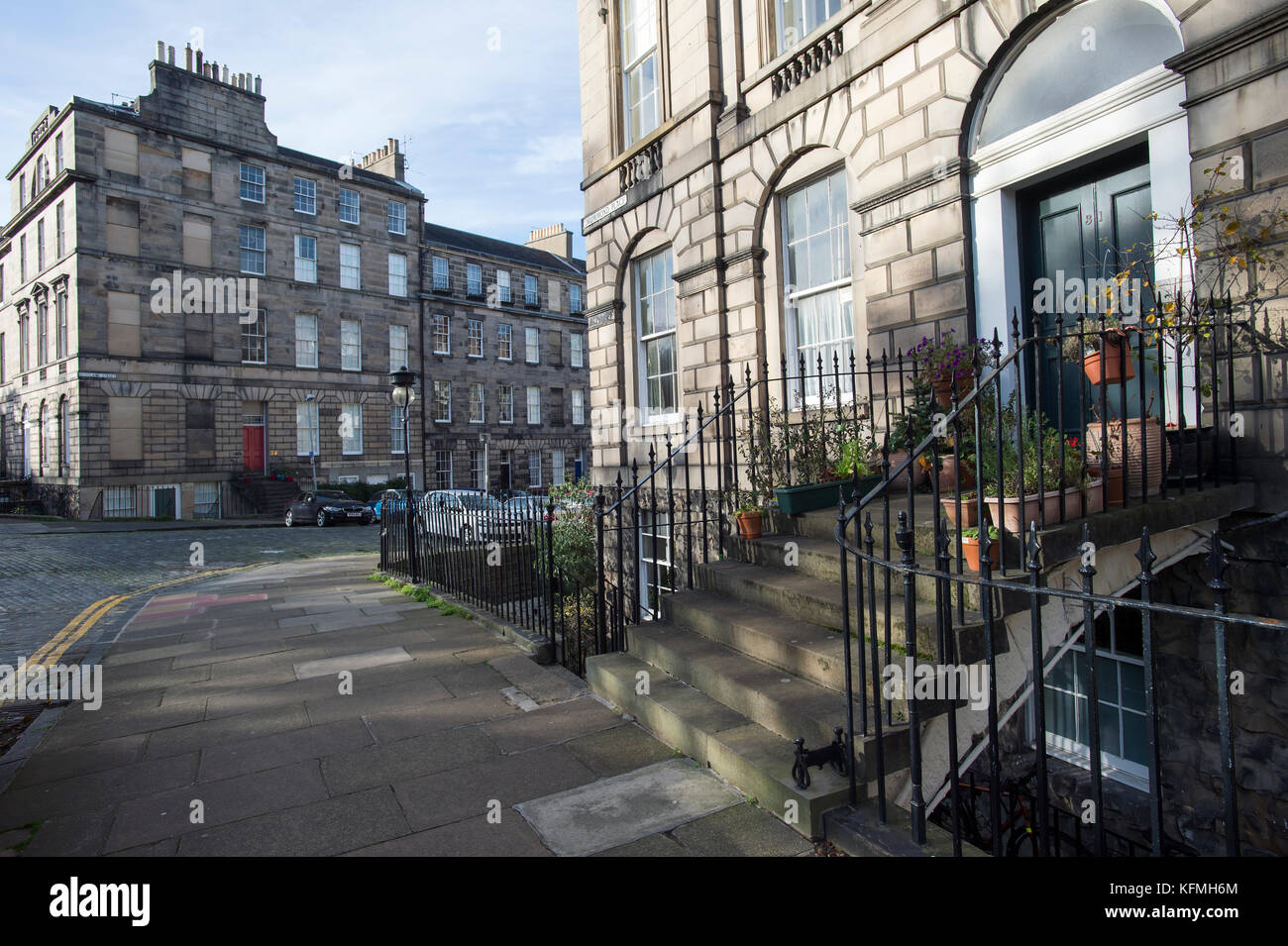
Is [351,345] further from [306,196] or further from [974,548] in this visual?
[974,548]

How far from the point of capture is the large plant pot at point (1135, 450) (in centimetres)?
449

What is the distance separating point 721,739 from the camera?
412 centimetres

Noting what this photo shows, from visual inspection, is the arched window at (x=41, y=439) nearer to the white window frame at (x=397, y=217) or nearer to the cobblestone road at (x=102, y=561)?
the cobblestone road at (x=102, y=561)

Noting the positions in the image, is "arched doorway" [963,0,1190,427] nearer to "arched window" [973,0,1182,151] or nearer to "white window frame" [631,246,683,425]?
"arched window" [973,0,1182,151]

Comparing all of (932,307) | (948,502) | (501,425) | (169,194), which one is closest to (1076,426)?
(932,307)

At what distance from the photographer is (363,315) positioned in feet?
120

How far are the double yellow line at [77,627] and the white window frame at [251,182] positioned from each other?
83.0 ft

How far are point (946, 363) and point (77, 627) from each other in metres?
10.4

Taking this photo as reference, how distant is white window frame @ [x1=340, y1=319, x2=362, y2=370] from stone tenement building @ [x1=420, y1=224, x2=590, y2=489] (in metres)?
3.54

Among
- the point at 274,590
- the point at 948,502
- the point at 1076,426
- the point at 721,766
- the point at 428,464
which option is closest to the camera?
the point at 721,766

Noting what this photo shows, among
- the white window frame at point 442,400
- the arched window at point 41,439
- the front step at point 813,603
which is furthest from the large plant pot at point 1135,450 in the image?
the arched window at point 41,439

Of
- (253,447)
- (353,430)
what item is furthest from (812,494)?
(353,430)
